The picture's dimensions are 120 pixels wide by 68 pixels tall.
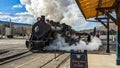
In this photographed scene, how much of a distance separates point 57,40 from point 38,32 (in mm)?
2228

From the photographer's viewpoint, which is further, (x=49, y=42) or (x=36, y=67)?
(x=49, y=42)

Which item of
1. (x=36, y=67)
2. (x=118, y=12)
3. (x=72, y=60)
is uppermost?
(x=118, y=12)

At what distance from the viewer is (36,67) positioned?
40.4ft

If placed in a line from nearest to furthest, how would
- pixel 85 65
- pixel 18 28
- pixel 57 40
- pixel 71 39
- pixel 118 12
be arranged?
pixel 85 65 < pixel 118 12 < pixel 57 40 < pixel 71 39 < pixel 18 28

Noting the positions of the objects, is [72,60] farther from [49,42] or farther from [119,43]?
[49,42]

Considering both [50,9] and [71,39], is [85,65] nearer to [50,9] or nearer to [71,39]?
[71,39]

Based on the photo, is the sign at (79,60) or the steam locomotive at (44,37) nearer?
the sign at (79,60)

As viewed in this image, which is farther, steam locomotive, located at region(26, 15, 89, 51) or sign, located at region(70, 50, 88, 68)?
steam locomotive, located at region(26, 15, 89, 51)

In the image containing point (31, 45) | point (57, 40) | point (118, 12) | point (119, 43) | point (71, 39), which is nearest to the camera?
point (118, 12)

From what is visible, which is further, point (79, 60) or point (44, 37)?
point (44, 37)

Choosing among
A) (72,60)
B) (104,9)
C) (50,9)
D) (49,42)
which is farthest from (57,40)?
(72,60)

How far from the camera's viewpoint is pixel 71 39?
26.4 m

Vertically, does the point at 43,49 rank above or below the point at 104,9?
below

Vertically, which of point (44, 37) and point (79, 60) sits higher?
point (44, 37)
